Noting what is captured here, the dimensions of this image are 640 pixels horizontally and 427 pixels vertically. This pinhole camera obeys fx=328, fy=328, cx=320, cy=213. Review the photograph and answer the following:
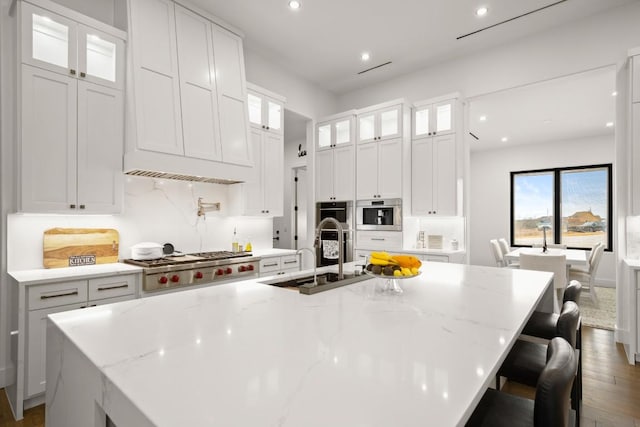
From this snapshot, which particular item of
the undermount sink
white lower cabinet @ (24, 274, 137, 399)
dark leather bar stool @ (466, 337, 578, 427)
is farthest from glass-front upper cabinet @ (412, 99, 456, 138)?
white lower cabinet @ (24, 274, 137, 399)

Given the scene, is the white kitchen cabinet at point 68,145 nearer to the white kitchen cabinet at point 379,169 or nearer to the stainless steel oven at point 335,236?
the stainless steel oven at point 335,236

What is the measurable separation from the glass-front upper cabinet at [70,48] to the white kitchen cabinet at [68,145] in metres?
0.07

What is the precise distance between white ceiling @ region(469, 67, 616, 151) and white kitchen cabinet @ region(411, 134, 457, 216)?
0.75 meters

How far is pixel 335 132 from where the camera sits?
5.02 m

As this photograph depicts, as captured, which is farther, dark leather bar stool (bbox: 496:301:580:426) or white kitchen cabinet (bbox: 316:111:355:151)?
white kitchen cabinet (bbox: 316:111:355:151)

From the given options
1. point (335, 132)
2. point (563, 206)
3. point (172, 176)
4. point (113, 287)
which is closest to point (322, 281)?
point (113, 287)

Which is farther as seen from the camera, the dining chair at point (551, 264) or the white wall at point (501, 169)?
the white wall at point (501, 169)

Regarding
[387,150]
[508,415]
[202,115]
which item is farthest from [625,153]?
[202,115]

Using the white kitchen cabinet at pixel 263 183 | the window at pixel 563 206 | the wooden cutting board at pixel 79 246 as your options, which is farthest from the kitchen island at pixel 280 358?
the window at pixel 563 206

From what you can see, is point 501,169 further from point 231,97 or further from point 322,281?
point 322,281

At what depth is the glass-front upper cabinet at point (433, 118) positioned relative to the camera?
4164 millimetres

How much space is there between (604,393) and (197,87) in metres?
4.26

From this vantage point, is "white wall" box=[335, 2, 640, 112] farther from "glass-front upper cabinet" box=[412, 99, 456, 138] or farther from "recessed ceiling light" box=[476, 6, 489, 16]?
"recessed ceiling light" box=[476, 6, 489, 16]

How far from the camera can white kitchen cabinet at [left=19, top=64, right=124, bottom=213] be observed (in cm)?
235
